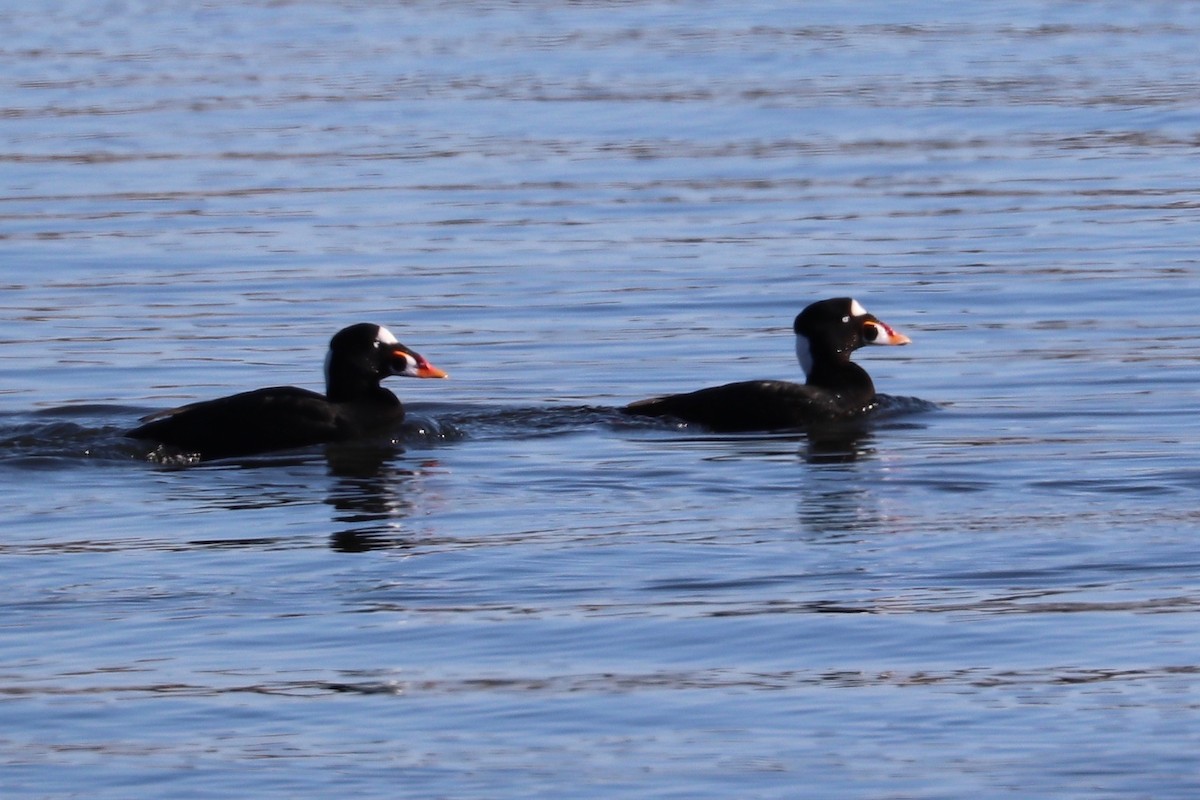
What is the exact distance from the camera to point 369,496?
13.1 metres

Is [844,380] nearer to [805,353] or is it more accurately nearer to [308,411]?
[805,353]

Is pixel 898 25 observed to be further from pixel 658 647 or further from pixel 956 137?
pixel 658 647

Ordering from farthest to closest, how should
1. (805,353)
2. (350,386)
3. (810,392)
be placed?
(805,353), (810,392), (350,386)

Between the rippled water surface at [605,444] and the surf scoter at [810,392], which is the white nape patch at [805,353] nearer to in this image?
the surf scoter at [810,392]

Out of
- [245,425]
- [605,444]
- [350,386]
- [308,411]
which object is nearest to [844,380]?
[605,444]

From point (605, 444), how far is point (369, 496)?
1701 mm

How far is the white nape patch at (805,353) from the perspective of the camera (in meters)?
15.9

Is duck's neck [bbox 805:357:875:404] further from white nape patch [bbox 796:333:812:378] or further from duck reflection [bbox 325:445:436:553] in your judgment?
duck reflection [bbox 325:445:436:553]

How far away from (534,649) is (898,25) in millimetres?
29843

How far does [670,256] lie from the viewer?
21.2 m

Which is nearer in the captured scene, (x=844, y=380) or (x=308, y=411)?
(x=308, y=411)

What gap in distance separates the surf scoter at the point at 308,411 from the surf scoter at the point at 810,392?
1.40 meters

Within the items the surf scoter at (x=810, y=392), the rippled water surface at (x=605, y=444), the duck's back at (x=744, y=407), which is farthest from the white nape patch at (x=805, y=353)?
the rippled water surface at (x=605, y=444)

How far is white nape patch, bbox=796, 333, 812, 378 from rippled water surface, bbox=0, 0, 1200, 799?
73cm
